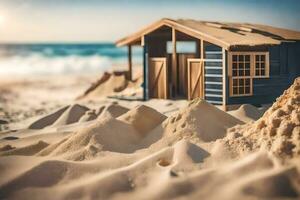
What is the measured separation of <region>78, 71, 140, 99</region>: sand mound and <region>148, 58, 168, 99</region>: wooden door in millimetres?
2758

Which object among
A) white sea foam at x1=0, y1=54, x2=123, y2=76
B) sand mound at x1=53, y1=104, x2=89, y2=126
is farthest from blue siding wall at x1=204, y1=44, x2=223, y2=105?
white sea foam at x1=0, y1=54, x2=123, y2=76

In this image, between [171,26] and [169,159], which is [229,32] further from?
[169,159]

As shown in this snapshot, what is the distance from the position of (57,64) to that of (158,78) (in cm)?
1779

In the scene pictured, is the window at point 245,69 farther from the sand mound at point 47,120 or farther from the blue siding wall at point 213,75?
the sand mound at point 47,120

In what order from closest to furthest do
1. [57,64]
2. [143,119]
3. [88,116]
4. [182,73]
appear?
[143,119] < [88,116] < [182,73] < [57,64]

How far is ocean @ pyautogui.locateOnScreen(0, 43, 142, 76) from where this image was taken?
24.5 meters

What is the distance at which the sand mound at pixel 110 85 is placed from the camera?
1297cm

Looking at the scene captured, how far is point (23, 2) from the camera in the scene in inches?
279

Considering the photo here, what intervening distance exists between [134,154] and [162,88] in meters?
4.53

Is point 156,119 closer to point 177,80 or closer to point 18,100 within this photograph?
point 177,80

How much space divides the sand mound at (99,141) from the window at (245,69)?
2.56 m

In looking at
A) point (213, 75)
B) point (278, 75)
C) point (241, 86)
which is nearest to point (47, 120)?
point (213, 75)

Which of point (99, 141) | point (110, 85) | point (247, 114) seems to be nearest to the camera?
point (99, 141)

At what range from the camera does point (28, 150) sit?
20.1 ft
